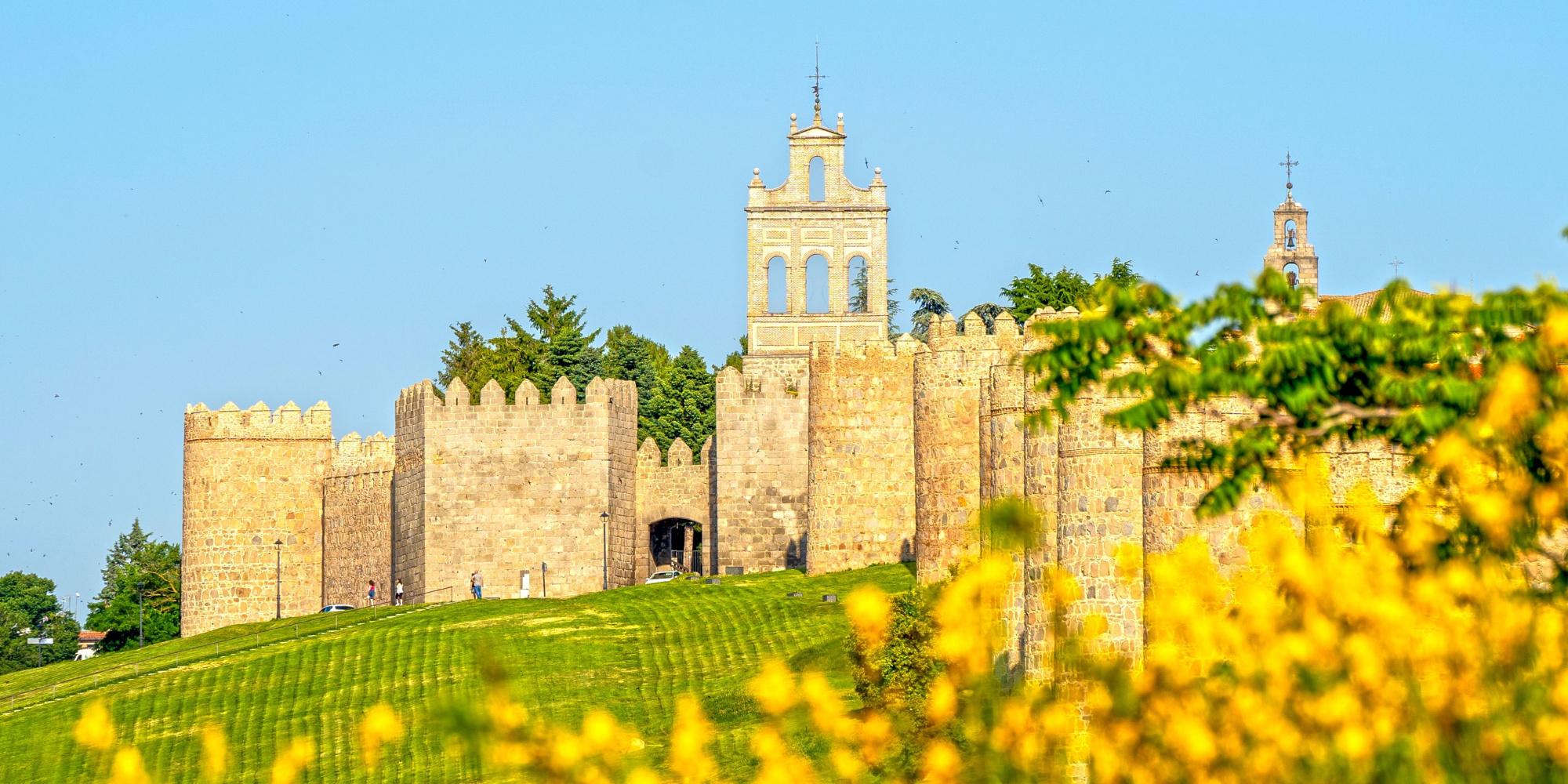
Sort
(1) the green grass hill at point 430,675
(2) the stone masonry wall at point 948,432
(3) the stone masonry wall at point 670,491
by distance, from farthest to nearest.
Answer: (3) the stone masonry wall at point 670,491 → (2) the stone masonry wall at point 948,432 → (1) the green grass hill at point 430,675

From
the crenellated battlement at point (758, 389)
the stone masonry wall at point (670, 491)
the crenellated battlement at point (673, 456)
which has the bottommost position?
the stone masonry wall at point (670, 491)

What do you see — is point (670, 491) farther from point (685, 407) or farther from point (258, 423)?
point (685, 407)

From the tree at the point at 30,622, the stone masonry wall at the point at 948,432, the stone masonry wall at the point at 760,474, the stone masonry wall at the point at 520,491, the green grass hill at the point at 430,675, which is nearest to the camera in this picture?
the green grass hill at the point at 430,675

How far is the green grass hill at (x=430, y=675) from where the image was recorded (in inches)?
1529

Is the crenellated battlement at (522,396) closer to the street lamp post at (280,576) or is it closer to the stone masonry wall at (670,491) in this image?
the stone masonry wall at (670,491)

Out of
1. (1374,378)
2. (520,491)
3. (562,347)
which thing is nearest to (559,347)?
(562,347)

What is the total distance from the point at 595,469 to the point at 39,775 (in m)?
21.7

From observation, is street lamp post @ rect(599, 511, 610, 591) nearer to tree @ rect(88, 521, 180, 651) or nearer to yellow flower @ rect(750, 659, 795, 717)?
tree @ rect(88, 521, 180, 651)

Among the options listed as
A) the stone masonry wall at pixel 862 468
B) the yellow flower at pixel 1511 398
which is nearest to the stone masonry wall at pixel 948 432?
the stone masonry wall at pixel 862 468

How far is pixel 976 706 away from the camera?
1137cm

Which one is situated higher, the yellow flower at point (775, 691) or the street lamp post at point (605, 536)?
the yellow flower at point (775, 691)

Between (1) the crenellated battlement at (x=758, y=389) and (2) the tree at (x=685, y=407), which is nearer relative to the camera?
(1) the crenellated battlement at (x=758, y=389)

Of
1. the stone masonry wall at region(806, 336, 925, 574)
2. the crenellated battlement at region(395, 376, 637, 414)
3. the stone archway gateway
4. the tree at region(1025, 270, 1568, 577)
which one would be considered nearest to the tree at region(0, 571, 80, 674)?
the stone archway gateway

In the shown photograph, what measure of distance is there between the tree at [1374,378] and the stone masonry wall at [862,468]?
38541mm
